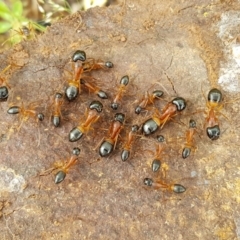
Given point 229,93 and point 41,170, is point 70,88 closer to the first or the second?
point 41,170

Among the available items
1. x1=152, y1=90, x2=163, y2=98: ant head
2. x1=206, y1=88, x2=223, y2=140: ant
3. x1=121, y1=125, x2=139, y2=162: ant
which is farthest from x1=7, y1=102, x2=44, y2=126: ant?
x1=206, y1=88, x2=223, y2=140: ant

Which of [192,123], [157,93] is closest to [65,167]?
[157,93]

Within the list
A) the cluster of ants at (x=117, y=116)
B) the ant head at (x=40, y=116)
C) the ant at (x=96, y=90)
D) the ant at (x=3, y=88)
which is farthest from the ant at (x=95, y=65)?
the ant at (x=3, y=88)

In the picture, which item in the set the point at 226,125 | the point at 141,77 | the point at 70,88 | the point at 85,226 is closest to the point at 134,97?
the point at 141,77

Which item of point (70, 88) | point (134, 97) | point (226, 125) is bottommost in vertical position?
point (226, 125)

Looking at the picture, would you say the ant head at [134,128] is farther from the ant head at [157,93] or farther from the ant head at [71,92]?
the ant head at [71,92]
